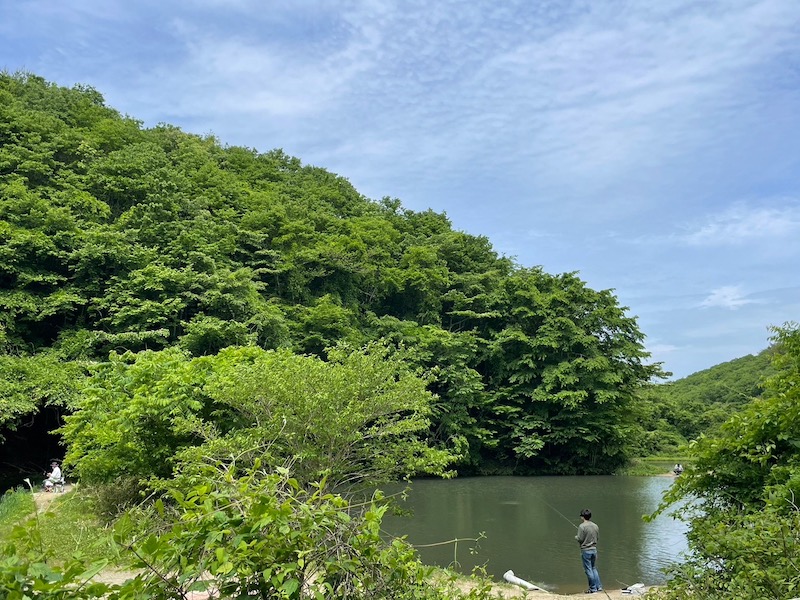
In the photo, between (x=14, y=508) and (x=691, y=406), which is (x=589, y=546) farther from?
(x=691, y=406)

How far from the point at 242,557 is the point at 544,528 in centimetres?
1301

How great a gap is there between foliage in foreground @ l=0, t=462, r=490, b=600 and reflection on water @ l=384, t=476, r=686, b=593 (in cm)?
446

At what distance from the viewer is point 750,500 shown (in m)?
5.87

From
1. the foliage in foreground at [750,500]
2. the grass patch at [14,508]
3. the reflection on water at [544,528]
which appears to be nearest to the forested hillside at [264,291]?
the reflection on water at [544,528]

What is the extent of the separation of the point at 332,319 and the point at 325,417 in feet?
47.7

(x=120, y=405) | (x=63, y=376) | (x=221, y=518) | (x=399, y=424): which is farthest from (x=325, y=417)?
(x=63, y=376)

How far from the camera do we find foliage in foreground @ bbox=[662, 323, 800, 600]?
3881 mm

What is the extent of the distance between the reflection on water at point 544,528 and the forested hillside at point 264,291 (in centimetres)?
229

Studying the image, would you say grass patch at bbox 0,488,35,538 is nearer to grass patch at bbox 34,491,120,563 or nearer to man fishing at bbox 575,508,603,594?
grass patch at bbox 34,491,120,563

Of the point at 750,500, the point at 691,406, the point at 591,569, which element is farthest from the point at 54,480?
the point at 691,406

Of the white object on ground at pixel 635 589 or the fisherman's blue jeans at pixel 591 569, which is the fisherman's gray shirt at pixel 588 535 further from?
the white object on ground at pixel 635 589

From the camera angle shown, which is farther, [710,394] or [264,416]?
[710,394]

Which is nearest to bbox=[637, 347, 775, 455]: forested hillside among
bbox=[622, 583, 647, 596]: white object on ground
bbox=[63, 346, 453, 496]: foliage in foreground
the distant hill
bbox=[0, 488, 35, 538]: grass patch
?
the distant hill

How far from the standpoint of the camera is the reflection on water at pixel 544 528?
9.90m
